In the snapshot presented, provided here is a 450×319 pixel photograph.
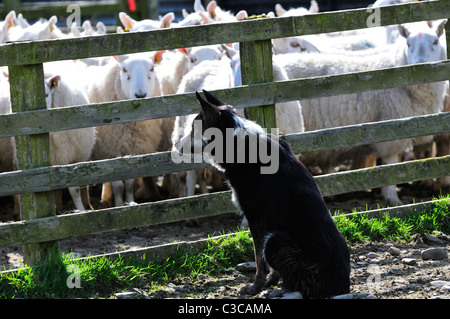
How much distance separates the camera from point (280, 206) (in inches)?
154

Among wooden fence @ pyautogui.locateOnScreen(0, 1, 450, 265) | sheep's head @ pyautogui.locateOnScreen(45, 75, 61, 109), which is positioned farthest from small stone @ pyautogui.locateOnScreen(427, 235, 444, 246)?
sheep's head @ pyautogui.locateOnScreen(45, 75, 61, 109)

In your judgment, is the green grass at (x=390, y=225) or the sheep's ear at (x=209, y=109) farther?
the green grass at (x=390, y=225)

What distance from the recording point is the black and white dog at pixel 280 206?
3865 millimetres

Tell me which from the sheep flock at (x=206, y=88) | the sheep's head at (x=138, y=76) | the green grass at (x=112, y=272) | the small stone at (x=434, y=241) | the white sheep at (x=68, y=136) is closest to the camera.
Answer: the green grass at (x=112, y=272)

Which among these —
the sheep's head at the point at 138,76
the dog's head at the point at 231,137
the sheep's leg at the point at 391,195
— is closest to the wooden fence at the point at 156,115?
the dog's head at the point at 231,137

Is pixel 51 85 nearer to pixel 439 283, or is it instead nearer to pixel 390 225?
pixel 390 225

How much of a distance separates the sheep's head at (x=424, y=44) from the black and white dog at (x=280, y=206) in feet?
12.4

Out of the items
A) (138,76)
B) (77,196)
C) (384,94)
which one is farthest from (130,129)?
(384,94)

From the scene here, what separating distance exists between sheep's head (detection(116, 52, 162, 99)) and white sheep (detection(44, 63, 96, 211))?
1.76 ft

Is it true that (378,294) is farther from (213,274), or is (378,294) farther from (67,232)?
(67,232)

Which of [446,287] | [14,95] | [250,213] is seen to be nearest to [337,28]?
[250,213]

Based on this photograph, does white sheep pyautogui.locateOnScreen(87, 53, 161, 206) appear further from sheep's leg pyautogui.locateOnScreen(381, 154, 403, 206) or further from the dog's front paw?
the dog's front paw

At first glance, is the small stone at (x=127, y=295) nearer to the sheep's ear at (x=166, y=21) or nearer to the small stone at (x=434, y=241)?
the small stone at (x=434, y=241)

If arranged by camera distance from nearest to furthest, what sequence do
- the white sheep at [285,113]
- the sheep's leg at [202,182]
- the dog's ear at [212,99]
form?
the dog's ear at [212,99] < the white sheep at [285,113] < the sheep's leg at [202,182]
